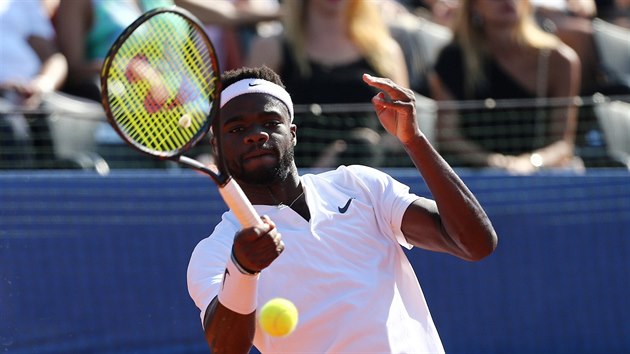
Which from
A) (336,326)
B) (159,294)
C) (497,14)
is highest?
(336,326)

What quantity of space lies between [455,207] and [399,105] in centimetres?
35

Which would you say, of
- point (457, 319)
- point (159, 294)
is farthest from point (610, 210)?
point (159, 294)

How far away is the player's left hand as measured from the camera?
3.32m

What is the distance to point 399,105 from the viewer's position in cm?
333

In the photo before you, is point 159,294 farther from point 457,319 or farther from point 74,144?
point 457,319

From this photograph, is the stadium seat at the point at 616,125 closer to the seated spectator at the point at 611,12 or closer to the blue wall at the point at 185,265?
the blue wall at the point at 185,265

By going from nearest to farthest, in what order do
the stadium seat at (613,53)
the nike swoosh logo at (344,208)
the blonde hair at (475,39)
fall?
the nike swoosh logo at (344,208), the blonde hair at (475,39), the stadium seat at (613,53)

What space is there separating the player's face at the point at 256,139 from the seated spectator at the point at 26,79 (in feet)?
9.23

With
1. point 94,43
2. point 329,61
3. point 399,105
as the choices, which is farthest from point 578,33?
point 399,105

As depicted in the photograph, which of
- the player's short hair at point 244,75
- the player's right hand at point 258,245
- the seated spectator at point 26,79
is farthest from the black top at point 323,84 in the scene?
the player's right hand at point 258,245

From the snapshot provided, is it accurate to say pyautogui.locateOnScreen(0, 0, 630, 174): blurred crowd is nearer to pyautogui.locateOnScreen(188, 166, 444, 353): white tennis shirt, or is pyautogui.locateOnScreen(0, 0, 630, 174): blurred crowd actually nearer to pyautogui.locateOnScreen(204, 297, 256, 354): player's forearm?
pyautogui.locateOnScreen(188, 166, 444, 353): white tennis shirt

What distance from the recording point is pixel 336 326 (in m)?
3.35

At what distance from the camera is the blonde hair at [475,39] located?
707 cm

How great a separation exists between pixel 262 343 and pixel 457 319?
3.22m
